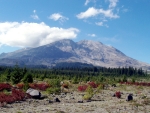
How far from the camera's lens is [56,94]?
139ft

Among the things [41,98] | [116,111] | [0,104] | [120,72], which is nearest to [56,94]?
[41,98]

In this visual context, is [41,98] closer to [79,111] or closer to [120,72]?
[79,111]

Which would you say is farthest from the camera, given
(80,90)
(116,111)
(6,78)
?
(6,78)

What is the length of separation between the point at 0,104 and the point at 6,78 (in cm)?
3526

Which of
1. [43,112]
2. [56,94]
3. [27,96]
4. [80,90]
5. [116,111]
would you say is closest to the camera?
[43,112]

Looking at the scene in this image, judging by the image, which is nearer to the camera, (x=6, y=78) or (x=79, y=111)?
(x=79, y=111)

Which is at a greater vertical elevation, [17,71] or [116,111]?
[17,71]

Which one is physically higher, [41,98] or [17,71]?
[17,71]

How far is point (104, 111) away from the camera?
2611 centimetres

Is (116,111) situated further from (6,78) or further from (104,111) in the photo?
(6,78)

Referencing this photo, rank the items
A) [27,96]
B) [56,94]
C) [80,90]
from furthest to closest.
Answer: [80,90]
[56,94]
[27,96]

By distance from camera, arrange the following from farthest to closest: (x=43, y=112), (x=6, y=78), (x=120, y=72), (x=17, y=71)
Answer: (x=120, y=72) < (x=6, y=78) < (x=17, y=71) < (x=43, y=112)

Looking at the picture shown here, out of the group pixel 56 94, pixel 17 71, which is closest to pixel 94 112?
pixel 56 94

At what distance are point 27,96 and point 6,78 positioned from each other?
1169 inches
